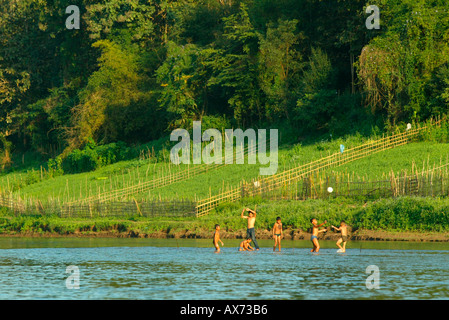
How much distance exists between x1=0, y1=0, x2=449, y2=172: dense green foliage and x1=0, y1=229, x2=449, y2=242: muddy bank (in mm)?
18021

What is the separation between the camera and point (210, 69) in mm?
65000

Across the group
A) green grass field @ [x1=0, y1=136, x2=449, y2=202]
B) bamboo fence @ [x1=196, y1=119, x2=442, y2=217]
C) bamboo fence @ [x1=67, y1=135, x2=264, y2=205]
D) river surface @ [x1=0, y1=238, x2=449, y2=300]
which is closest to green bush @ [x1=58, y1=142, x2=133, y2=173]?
green grass field @ [x1=0, y1=136, x2=449, y2=202]

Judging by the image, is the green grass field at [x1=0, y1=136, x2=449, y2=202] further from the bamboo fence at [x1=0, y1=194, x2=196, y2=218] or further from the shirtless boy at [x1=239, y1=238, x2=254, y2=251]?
the shirtless boy at [x1=239, y1=238, x2=254, y2=251]

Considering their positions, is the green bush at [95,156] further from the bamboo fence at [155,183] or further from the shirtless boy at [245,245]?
the shirtless boy at [245,245]

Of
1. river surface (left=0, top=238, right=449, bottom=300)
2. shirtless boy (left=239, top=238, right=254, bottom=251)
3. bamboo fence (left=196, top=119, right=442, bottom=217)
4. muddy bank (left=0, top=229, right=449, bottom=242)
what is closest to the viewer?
river surface (left=0, top=238, right=449, bottom=300)

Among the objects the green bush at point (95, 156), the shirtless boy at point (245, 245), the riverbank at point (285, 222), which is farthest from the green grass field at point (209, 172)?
the shirtless boy at point (245, 245)

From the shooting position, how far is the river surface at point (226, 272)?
19656mm

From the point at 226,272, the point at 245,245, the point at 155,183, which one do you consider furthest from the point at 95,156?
the point at 226,272

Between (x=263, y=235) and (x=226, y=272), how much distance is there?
44.2ft

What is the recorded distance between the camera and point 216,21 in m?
71.9

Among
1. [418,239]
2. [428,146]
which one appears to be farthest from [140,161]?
[418,239]

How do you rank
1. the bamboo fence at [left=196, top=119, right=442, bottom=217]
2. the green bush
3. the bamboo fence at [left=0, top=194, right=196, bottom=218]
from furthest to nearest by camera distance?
the green bush < the bamboo fence at [left=196, top=119, right=442, bottom=217] < the bamboo fence at [left=0, top=194, right=196, bottom=218]

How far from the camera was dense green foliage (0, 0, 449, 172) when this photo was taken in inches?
2040

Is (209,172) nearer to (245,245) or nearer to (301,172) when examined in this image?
(301,172)
